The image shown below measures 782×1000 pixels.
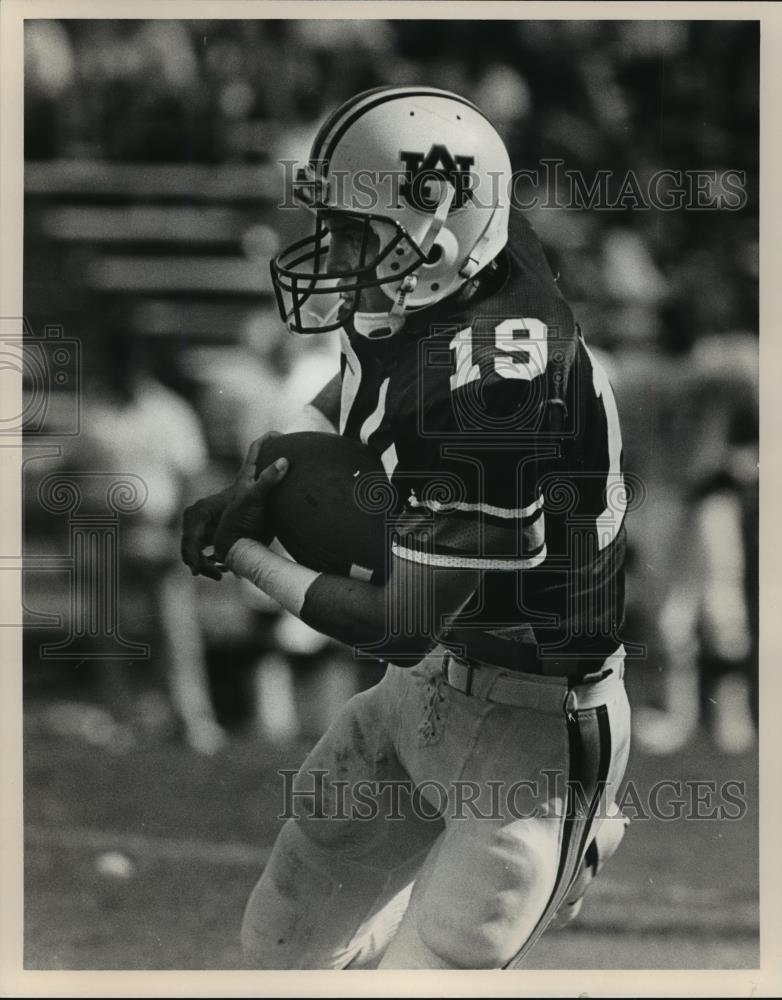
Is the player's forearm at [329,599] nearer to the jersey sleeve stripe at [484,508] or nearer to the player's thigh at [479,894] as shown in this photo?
the jersey sleeve stripe at [484,508]

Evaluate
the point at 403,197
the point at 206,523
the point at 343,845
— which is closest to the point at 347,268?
the point at 403,197

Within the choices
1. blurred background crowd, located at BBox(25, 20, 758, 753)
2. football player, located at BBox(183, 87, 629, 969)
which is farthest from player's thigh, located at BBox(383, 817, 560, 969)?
blurred background crowd, located at BBox(25, 20, 758, 753)

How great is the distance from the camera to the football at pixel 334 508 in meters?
2.54

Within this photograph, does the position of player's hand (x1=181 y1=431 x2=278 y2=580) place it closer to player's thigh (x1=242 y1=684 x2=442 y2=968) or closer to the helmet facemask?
the helmet facemask

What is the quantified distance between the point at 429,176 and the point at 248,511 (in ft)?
2.56

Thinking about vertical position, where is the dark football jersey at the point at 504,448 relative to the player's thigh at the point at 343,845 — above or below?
above

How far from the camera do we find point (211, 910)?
8.89ft

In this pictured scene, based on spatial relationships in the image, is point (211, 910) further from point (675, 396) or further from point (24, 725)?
point (675, 396)

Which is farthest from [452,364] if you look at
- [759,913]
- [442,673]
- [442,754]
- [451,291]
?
[759,913]

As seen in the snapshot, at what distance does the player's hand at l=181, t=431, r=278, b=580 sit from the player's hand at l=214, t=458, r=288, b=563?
15 mm

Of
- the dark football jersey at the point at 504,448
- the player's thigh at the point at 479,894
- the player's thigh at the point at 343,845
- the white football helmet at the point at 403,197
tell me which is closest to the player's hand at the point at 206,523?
the dark football jersey at the point at 504,448

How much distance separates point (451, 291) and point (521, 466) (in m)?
0.39

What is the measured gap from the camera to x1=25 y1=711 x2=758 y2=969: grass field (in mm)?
2689

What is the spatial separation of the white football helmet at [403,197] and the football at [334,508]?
0.29 metres
